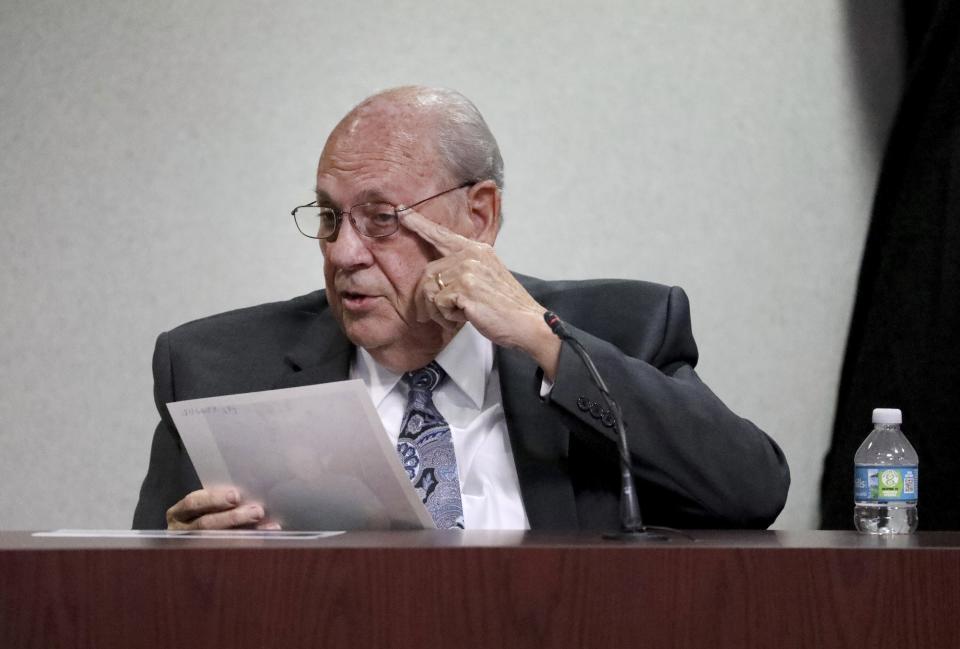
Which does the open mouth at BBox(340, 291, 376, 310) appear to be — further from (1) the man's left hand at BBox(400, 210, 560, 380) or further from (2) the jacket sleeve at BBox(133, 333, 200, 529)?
(2) the jacket sleeve at BBox(133, 333, 200, 529)

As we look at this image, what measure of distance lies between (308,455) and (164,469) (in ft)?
1.87

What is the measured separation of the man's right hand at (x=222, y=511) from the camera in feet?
4.75

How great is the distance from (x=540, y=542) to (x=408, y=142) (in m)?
0.96

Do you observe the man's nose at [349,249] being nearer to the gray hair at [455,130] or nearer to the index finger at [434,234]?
the index finger at [434,234]

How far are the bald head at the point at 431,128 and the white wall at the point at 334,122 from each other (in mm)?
705

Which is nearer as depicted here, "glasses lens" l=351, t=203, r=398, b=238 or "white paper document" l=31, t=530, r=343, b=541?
"white paper document" l=31, t=530, r=343, b=541

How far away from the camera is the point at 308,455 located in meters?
1.40

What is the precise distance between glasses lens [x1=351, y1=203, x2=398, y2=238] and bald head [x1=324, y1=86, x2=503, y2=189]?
0.39 ft

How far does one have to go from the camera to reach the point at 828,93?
2748 mm

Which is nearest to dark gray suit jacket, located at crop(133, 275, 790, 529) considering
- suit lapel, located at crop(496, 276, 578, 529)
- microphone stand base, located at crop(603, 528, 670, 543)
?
suit lapel, located at crop(496, 276, 578, 529)

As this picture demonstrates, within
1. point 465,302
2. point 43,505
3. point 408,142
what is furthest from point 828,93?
point 43,505

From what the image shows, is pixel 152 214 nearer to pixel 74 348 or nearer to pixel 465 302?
pixel 74 348
